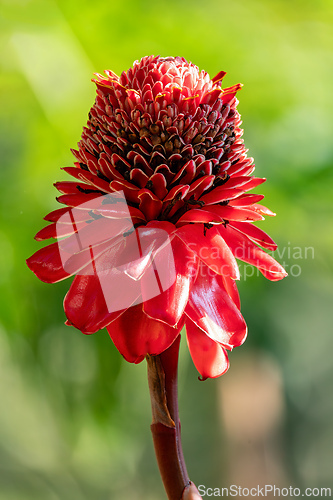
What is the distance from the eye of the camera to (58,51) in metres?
0.91

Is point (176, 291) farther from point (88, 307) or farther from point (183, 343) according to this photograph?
point (183, 343)

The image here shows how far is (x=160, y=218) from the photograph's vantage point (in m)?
0.44

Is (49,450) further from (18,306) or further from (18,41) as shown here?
(18,41)

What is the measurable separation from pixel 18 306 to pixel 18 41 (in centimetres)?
52

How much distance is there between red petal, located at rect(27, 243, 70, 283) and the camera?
42 centimetres

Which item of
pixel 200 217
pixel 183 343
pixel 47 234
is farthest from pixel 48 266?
pixel 183 343

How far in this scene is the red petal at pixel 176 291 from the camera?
1.18 ft

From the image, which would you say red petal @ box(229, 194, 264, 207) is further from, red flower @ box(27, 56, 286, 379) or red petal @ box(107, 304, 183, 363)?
red petal @ box(107, 304, 183, 363)

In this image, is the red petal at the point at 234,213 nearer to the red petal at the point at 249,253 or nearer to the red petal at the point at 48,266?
the red petal at the point at 249,253

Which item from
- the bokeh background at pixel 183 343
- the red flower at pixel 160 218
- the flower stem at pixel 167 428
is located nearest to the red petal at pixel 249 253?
the red flower at pixel 160 218

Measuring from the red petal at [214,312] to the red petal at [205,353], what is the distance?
0.12 ft

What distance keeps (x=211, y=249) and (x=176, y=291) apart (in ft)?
0.17

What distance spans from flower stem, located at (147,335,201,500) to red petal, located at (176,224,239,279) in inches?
3.6

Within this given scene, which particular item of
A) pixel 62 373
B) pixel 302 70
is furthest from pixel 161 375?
pixel 302 70
